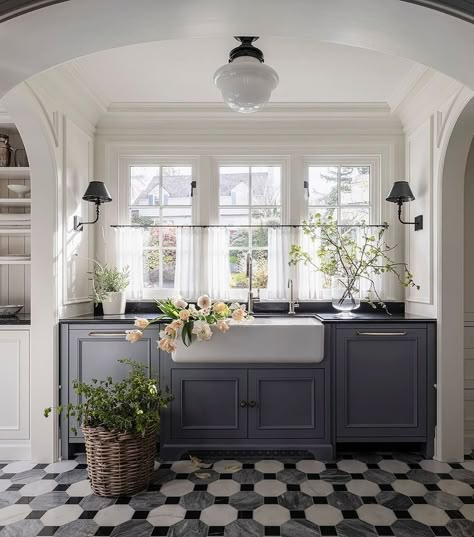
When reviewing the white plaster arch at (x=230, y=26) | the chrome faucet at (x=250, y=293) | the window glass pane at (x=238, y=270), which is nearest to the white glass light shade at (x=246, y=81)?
the white plaster arch at (x=230, y=26)

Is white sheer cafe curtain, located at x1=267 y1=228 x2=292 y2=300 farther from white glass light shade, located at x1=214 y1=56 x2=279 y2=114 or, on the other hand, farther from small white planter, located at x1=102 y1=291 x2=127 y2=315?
white glass light shade, located at x1=214 y1=56 x2=279 y2=114

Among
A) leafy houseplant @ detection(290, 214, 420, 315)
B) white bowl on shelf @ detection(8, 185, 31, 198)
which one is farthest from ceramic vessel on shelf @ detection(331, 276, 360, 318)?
white bowl on shelf @ detection(8, 185, 31, 198)

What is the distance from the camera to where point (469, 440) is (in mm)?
3258

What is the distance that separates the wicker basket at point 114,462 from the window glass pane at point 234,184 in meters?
2.00

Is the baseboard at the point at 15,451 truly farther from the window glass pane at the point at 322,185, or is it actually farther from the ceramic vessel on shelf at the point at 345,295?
the window glass pane at the point at 322,185

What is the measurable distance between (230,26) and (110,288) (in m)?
2.39

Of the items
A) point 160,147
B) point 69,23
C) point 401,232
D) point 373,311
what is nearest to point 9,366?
point 160,147

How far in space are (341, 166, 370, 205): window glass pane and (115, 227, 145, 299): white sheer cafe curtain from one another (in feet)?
5.65

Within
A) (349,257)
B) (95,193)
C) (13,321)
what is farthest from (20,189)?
(349,257)

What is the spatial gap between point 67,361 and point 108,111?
1.95 metres

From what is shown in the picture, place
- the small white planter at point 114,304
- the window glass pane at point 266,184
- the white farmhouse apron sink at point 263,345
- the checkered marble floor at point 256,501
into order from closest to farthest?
the checkered marble floor at point 256,501
the white farmhouse apron sink at point 263,345
the small white planter at point 114,304
the window glass pane at point 266,184

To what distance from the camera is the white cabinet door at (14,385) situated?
3070 mm

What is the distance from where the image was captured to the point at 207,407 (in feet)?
10.1

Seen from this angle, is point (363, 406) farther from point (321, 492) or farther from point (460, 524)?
point (460, 524)
